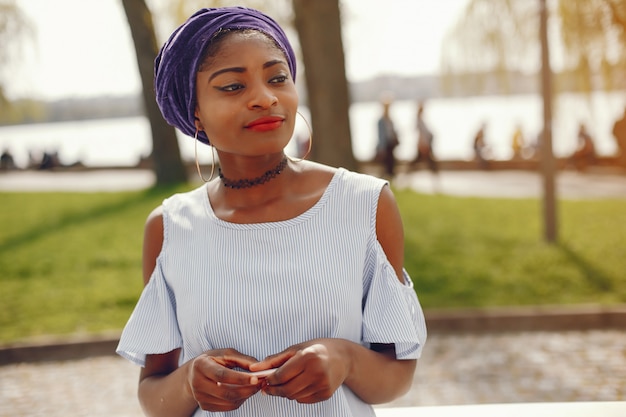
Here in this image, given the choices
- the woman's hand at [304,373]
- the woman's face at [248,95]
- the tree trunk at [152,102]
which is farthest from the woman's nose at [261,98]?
the tree trunk at [152,102]

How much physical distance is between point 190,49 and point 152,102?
12.5 m

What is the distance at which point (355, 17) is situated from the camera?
19734 mm

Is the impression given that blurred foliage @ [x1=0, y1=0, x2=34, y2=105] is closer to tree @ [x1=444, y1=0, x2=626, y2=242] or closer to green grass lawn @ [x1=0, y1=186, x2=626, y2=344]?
green grass lawn @ [x1=0, y1=186, x2=626, y2=344]

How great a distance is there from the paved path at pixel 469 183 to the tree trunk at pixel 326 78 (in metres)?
3.71

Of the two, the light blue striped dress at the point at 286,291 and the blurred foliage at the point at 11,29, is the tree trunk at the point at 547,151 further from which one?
the blurred foliage at the point at 11,29

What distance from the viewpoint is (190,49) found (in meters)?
1.76

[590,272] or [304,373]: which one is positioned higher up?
[304,373]

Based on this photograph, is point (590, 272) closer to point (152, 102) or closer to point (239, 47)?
point (239, 47)

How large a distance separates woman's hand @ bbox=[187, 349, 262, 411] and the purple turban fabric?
68cm

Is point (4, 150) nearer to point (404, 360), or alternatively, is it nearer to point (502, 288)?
point (502, 288)

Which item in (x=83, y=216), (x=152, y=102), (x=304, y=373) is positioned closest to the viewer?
(x=304, y=373)

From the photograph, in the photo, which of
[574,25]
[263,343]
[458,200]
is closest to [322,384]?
[263,343]

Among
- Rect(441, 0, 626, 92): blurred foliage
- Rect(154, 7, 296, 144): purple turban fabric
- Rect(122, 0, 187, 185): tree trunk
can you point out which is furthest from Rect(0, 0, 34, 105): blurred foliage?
Rect(154, 7, 296, 144): purple turban fabric

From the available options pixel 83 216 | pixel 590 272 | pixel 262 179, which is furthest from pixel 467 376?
pixel 83 216
